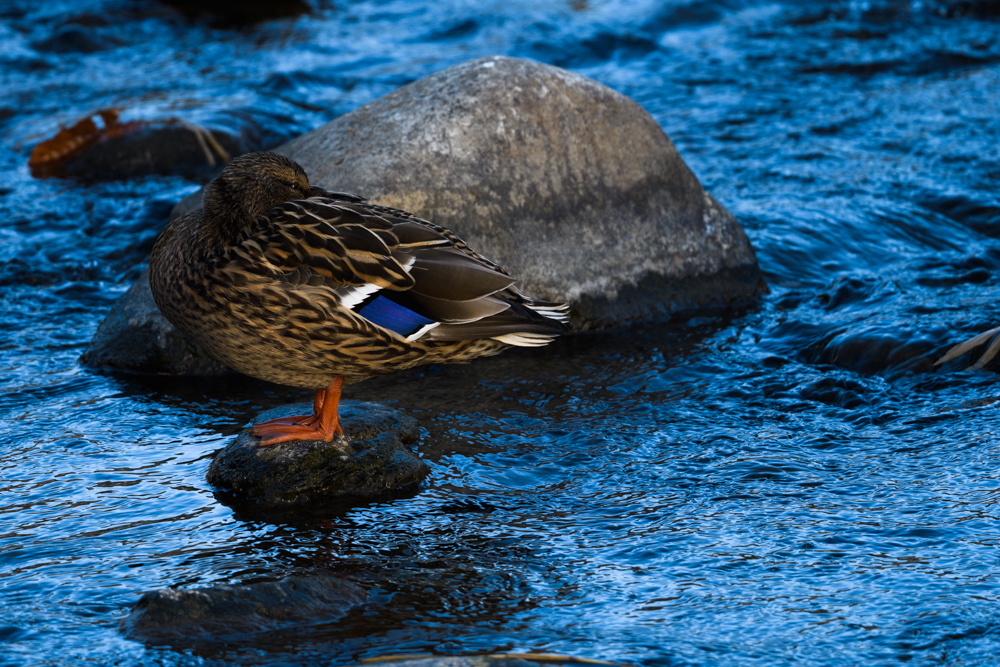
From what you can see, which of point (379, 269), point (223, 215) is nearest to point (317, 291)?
point (379, 269)

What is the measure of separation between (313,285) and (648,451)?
1.61m

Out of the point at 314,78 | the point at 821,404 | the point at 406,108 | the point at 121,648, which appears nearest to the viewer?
the point at 121,648

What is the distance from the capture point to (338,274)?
14.7ft

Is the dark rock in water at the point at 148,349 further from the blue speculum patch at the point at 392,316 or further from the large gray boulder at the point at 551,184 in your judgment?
the blue speculum patch at the point at 392,316

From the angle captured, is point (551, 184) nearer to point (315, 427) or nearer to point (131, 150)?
point (315, 427)

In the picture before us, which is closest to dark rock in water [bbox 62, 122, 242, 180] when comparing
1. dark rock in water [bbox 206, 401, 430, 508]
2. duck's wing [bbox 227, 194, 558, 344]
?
duck's wing [bbox 227, 194, 558, 344]

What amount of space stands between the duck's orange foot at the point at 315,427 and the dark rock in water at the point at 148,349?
130 centimetres

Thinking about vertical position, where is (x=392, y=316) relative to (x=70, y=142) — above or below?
below

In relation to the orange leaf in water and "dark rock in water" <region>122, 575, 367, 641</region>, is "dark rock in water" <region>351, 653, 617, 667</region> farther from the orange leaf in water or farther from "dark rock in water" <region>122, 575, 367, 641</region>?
the orange leaf in water

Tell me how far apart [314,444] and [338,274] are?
0.70m

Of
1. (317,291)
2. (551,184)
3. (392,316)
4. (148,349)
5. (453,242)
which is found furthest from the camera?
(551,184)

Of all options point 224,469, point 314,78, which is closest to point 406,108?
point 224,469

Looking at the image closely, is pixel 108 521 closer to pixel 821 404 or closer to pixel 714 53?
pixel 821 404

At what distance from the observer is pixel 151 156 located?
9.50 meters
